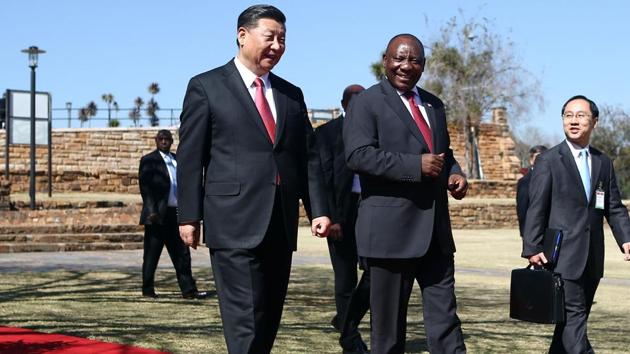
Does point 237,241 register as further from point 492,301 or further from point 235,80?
point 492,301

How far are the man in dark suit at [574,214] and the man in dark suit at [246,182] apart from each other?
1850mm

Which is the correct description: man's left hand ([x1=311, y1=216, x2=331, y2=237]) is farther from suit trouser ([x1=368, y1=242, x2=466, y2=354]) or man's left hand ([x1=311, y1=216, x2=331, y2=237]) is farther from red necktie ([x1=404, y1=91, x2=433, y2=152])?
red necktie ([x1=404, y1=91, x2=433, y2=152])

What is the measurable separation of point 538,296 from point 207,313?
405 cm

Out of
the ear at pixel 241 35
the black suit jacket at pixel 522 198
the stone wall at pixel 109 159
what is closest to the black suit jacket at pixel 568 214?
the ear at pixel 241 35

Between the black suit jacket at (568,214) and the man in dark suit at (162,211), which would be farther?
the man in dark suit at (162,211)

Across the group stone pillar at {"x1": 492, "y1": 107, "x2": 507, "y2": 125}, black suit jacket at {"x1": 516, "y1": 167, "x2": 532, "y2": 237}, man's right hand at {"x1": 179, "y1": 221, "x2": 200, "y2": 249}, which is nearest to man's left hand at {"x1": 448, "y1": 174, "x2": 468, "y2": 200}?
man's right hand at {"x1": 179, "y1": 221, "x2": 200, "y2": 249}

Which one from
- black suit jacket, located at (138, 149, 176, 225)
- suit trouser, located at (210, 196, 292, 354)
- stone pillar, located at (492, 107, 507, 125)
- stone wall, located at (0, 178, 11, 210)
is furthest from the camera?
stone pillar, located at (492, 107, 507, 125)

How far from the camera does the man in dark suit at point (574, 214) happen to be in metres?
6.09

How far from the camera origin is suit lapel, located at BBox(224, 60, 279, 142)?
4.76 meters

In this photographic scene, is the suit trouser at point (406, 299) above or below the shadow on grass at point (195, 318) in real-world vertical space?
above

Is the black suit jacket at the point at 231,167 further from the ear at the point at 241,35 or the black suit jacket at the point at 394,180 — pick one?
the black suit jacket at the point at 394,180

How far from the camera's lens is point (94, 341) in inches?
278

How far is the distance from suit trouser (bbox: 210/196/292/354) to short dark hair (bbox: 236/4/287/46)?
2.57 feet

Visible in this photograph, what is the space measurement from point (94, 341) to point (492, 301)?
17.3 feet
